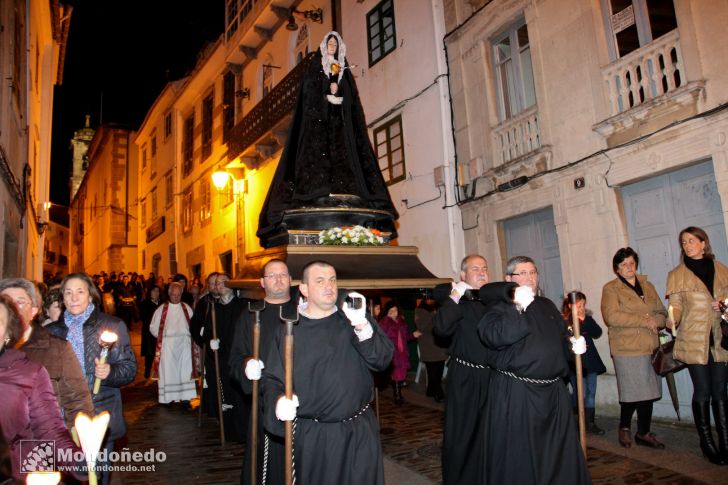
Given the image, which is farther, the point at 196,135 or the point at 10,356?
the point at 196,135

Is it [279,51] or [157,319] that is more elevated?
[279,51]

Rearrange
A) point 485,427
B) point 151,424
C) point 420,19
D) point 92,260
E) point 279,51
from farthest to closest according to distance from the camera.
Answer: point 92,260 → point 279,51 → point 420,19 → point 151,424 → point 485,427

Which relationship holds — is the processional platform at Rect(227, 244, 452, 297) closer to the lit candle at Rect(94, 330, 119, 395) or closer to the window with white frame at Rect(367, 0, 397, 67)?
the lit candle at Rect(94, 330, 119, 395)

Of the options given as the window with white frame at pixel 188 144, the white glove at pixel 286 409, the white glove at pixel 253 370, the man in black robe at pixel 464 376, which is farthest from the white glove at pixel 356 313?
the window with white frame at pixel 188 144

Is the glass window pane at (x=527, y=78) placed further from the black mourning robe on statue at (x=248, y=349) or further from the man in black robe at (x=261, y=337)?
the black mourning robe on statue at (x=248, y=349)

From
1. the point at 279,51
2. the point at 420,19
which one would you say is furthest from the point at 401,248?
the point at 279,51

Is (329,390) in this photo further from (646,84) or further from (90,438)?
(646,84)

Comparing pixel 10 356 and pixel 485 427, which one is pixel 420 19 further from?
pixel 10 356

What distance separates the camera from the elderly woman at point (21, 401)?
103 inches

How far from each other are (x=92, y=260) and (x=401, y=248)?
4148cm

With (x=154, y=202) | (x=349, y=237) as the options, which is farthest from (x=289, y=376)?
(x=154, y=202)

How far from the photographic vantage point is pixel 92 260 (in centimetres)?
4147

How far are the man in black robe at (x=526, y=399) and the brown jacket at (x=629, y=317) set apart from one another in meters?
2.13

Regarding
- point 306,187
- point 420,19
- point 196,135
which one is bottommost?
point 306,187
